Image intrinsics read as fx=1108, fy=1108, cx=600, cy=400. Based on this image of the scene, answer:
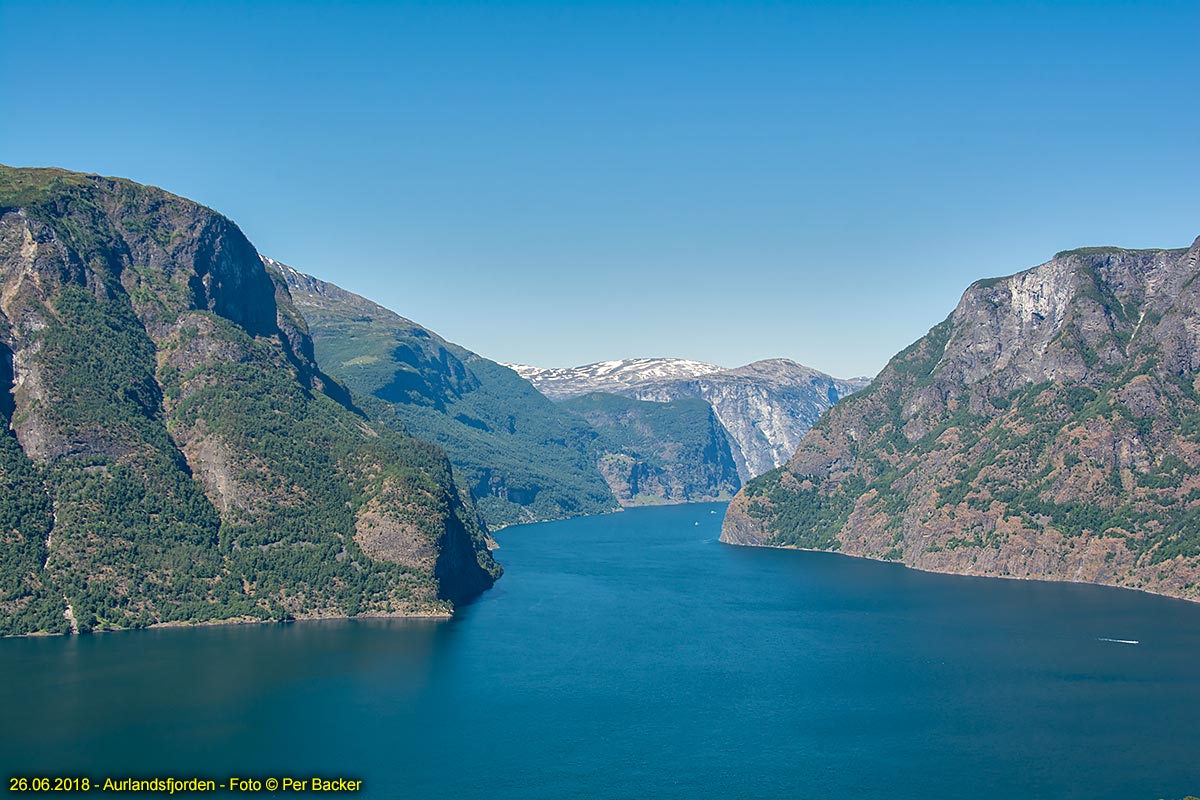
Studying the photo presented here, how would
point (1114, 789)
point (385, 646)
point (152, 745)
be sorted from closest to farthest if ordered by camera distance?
point (1114, 789)
point (152, 745)
point (385, 646)

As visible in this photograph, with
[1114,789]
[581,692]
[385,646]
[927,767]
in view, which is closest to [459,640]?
[385,646]

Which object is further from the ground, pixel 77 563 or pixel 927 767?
pixel 77 563

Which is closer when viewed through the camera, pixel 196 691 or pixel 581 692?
pixel 196 691

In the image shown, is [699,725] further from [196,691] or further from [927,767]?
[196,691]

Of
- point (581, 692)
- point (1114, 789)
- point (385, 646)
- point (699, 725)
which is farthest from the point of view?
point (385, 646)

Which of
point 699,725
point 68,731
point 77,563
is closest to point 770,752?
point 699,725

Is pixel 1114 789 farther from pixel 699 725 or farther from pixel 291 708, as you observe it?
pixel 291 708
